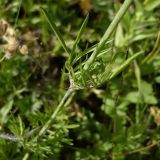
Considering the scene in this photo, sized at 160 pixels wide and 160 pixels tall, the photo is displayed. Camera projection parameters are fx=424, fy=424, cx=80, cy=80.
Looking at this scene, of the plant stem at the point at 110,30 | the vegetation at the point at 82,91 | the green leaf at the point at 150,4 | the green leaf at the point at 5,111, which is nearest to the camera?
the plant stem at the point at 110,30

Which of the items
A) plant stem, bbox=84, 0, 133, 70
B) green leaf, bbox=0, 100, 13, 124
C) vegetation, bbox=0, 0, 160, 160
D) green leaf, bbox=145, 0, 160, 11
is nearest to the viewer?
plant stem, bbox=84, 0, 133, 70

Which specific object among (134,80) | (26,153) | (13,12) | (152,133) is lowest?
(152,133)

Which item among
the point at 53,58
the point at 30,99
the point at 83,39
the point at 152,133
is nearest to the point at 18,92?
the point at 30,99

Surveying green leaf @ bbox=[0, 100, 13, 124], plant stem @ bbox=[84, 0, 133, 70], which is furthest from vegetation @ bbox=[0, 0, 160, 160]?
plant stem @ bbox=[84, 0, 133, 70]

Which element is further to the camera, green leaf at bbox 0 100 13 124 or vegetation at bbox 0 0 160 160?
green leaf at bbox 0 100 13 124

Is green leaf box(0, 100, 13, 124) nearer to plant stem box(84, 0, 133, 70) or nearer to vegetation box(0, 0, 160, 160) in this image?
vegetation box(0, 0, 160, 160)

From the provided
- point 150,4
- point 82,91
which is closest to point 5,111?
point 82,91

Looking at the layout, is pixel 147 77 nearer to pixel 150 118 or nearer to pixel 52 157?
pixel 150 118

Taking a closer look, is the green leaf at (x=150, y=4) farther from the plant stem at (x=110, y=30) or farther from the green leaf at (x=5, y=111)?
the plant stem at (x=110, y=30)

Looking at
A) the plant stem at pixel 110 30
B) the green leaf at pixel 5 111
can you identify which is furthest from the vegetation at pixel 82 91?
the plant stem at pixel 110 30
